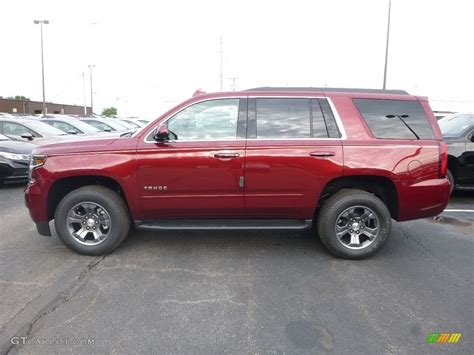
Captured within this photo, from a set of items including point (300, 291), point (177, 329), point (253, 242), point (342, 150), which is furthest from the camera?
point (253, 242)

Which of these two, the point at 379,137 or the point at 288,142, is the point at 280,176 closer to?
the point at 288,142

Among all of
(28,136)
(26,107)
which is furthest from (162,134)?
(26,107)

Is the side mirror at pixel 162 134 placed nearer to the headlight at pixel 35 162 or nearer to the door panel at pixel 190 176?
the door panel at pixel 190 176

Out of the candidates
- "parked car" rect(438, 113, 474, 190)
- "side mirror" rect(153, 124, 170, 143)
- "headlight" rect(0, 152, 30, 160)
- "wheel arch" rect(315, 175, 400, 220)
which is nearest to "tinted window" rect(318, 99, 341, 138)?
"wheel arch" rect(315, 175, 400, 220)

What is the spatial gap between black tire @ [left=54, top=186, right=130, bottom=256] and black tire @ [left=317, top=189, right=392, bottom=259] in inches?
87.6

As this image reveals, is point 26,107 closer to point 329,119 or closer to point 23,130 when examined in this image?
point 23,130

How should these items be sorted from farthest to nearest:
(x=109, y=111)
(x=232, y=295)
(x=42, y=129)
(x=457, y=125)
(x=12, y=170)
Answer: (x=109, y=111) < (x=42, y=129) < (x=12, y=170) < (x=457, y=125) < (x=232, y=295)

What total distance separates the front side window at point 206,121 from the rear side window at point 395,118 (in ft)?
4.60

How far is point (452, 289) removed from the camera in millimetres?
3375

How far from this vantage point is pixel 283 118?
13.0 feet

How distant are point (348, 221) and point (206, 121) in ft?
6.36

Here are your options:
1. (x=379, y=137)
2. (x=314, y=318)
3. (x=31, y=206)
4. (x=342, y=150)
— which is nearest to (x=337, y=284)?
(x=314, y=318)

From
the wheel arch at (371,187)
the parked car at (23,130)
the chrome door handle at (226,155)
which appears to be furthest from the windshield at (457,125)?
the parked car at (23,130)

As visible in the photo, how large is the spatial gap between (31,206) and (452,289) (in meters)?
4.41
